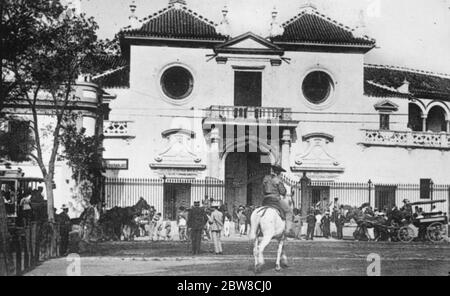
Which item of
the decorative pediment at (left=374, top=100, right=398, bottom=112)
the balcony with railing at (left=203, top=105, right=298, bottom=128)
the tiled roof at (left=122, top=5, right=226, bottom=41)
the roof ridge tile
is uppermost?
the tiled roof at (left=122, top=5, right=226, bottom=41)

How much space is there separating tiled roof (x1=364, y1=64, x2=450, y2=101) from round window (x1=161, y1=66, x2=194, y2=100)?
8.62 metres

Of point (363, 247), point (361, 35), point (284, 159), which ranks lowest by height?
point (363, 247)

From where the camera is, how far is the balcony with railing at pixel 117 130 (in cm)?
2748

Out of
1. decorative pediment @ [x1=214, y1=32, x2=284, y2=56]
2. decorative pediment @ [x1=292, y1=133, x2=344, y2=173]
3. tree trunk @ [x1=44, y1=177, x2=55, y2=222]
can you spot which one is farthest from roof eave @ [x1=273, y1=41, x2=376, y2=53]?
tree trunk @ [x1=44, y1=177, x2=55, y2=222]

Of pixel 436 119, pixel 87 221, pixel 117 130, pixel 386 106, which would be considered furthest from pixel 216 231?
pixel 436 119

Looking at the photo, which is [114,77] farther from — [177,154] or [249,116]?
[249,116]

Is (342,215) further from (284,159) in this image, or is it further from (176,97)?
(176,97)

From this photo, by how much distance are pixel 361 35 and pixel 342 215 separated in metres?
9.61

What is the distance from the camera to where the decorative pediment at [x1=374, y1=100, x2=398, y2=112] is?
30.8m

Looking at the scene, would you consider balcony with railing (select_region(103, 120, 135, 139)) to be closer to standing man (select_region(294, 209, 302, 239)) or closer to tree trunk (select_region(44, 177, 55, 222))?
tree trunk (select_region(44, 177, 55, 222))

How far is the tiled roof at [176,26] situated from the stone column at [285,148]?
209 inches

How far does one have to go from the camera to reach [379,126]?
30.5 metres

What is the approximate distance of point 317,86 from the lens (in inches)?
1211
